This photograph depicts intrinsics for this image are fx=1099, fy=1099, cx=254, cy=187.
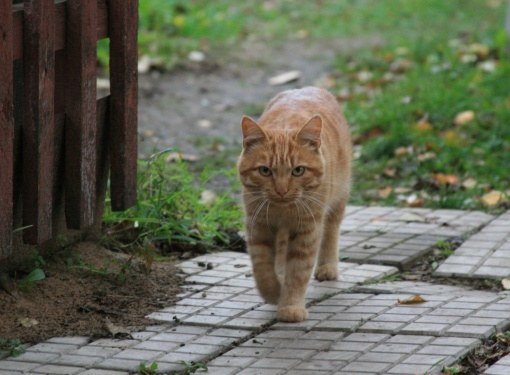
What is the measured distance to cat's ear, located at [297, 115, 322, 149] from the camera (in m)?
5.28

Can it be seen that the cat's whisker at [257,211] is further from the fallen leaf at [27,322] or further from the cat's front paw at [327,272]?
the fallen leaf at [27,322]

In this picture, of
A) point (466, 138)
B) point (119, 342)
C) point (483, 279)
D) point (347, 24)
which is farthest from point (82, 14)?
point (347, 24)

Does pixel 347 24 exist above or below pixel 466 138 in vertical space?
above

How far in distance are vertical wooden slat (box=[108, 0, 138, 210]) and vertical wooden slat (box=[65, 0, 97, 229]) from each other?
0.26 meters

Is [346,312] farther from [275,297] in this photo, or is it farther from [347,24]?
[347,24]

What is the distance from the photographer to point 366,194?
7.95m

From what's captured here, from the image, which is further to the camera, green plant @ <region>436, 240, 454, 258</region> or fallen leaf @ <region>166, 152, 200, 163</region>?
fallen leaf @ <region>166, 152, 200, 163</region>

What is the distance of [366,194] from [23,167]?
3627mm

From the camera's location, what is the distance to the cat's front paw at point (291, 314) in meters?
5.12

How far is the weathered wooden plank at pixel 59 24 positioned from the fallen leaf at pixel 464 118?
4.38 metres

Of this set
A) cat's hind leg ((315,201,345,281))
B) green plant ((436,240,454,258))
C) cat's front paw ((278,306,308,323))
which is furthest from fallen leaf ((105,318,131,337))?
green plant ((436,240,454,258))

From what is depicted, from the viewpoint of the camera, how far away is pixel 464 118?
909 cm

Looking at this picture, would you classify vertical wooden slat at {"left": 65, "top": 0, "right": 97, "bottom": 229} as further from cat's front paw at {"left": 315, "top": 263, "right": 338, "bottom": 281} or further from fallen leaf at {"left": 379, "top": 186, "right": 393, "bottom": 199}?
fallen leaf at {"left": 379, "top": 186, "right": 393, "bottom": 199}

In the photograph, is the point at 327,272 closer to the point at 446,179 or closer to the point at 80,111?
the point at 80,111
